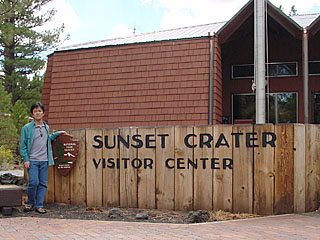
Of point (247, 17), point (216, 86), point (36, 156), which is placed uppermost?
point (247, 17)

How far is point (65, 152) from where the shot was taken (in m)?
7.19

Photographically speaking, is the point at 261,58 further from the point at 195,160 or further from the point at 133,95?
the point at 133,95

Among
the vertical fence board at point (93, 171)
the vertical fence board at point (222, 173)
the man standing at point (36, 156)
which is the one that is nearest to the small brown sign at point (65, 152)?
the vertical fence board at point (93, 171)

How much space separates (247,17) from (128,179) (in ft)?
25.6

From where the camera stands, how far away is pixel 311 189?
651 centimetres

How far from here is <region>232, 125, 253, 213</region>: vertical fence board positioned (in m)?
6.46

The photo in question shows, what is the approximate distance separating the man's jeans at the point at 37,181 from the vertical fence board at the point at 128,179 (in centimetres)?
129

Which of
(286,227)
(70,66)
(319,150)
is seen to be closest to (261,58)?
(319,150)

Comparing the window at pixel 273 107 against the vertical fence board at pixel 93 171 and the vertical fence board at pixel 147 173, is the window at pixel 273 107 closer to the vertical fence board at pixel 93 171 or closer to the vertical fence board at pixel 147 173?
the vertical fence board at pixel 147 173

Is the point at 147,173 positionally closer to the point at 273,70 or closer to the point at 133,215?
the point at 133,215

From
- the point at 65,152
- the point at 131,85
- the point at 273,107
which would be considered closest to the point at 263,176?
the point at 65,152

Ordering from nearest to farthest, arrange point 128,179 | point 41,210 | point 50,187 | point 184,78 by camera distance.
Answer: point 41,210
point 128,179
point 50,187
point 184,78

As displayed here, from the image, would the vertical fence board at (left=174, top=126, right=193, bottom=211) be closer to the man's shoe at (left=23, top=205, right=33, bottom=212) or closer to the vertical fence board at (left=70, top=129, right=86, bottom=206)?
the vertical fence board at (left=70, top=129, right=86, bottom=206)

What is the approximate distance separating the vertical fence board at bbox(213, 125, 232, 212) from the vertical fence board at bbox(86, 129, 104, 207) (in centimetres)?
201
